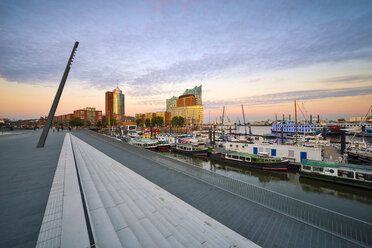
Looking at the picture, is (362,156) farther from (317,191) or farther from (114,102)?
(114,102)

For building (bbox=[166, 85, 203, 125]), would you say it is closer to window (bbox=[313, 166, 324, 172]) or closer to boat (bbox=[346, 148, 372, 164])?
boat (bbox=[346, 148, 372, 164])

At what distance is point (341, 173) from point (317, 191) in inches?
134

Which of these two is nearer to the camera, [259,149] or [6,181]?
[6,181]

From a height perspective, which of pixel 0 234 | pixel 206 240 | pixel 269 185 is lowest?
pixel 269 185

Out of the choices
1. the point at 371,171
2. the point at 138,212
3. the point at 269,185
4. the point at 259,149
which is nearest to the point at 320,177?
the point at 371,171

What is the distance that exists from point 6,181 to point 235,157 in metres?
23.7

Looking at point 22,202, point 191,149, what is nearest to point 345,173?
point 191,149

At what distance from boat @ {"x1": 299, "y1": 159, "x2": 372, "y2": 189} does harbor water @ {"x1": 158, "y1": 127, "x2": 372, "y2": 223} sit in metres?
0.66

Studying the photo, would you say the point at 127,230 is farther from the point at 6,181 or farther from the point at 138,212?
the point at 6,181

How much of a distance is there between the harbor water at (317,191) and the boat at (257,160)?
0.78 meters

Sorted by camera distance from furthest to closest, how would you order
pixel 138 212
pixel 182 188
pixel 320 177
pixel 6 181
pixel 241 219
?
1. pixel 320 177
2. pixel 182 188
3. pixel 6 181
4. pixel 241 219
5. pixel 138 212

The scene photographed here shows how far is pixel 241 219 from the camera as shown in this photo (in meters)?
4.83

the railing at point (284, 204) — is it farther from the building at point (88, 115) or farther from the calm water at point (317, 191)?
the building at point (88, 115)

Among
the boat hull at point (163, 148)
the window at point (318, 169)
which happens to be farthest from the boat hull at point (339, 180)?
the boat hull at point (163, 148)
